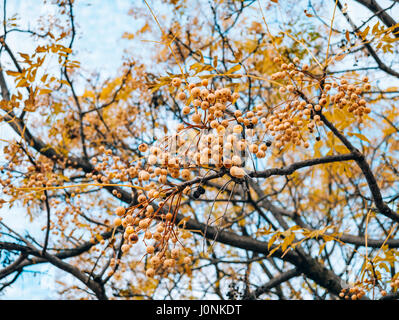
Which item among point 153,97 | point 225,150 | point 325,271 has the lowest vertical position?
point 325,271

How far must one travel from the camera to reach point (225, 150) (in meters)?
1.07

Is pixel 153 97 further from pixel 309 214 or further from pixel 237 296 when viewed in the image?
pixel 309 214

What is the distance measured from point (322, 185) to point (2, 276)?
197 inches

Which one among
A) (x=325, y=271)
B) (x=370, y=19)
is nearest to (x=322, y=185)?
(x=325, y=271)

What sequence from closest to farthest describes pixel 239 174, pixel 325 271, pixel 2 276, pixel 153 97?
pixel 239 174
pixel 2 276
pixel 325 271
pixel 153 97

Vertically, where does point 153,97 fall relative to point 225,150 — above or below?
above

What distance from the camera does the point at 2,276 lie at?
2.63m

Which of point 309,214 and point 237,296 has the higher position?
point 309,214
